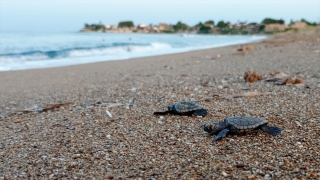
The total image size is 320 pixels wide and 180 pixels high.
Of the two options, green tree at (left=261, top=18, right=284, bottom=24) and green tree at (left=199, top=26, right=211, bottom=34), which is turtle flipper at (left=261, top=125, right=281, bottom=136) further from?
green tree at (left=261, top=18, right=284, bottom=24)

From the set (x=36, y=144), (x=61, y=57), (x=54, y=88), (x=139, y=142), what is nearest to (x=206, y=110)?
(x=139, y=142)

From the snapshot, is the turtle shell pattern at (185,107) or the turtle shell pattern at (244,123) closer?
the turtle shell pattern at (244,123)

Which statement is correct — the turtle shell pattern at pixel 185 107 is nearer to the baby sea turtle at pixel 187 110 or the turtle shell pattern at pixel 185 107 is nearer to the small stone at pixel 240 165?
the baby sea turtle at pixel 187 110

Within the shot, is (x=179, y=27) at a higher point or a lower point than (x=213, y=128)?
higher

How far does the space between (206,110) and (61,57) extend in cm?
1650

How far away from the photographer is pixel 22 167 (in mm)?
2973

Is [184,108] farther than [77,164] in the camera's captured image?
Yes

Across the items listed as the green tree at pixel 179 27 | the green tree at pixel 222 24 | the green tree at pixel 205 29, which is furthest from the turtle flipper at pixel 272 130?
the green tree at pixel 179 27

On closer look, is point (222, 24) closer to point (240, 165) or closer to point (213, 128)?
point (213, 128)

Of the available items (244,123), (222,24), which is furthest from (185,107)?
(222,24)

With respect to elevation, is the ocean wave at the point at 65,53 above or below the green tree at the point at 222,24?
below

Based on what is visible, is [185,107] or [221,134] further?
[185,107]

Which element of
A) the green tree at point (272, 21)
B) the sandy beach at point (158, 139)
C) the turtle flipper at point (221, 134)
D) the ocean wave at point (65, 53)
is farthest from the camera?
the green tree at point (272, 21)

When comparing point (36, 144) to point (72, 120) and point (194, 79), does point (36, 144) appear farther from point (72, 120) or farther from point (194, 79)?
point (194, 79)
